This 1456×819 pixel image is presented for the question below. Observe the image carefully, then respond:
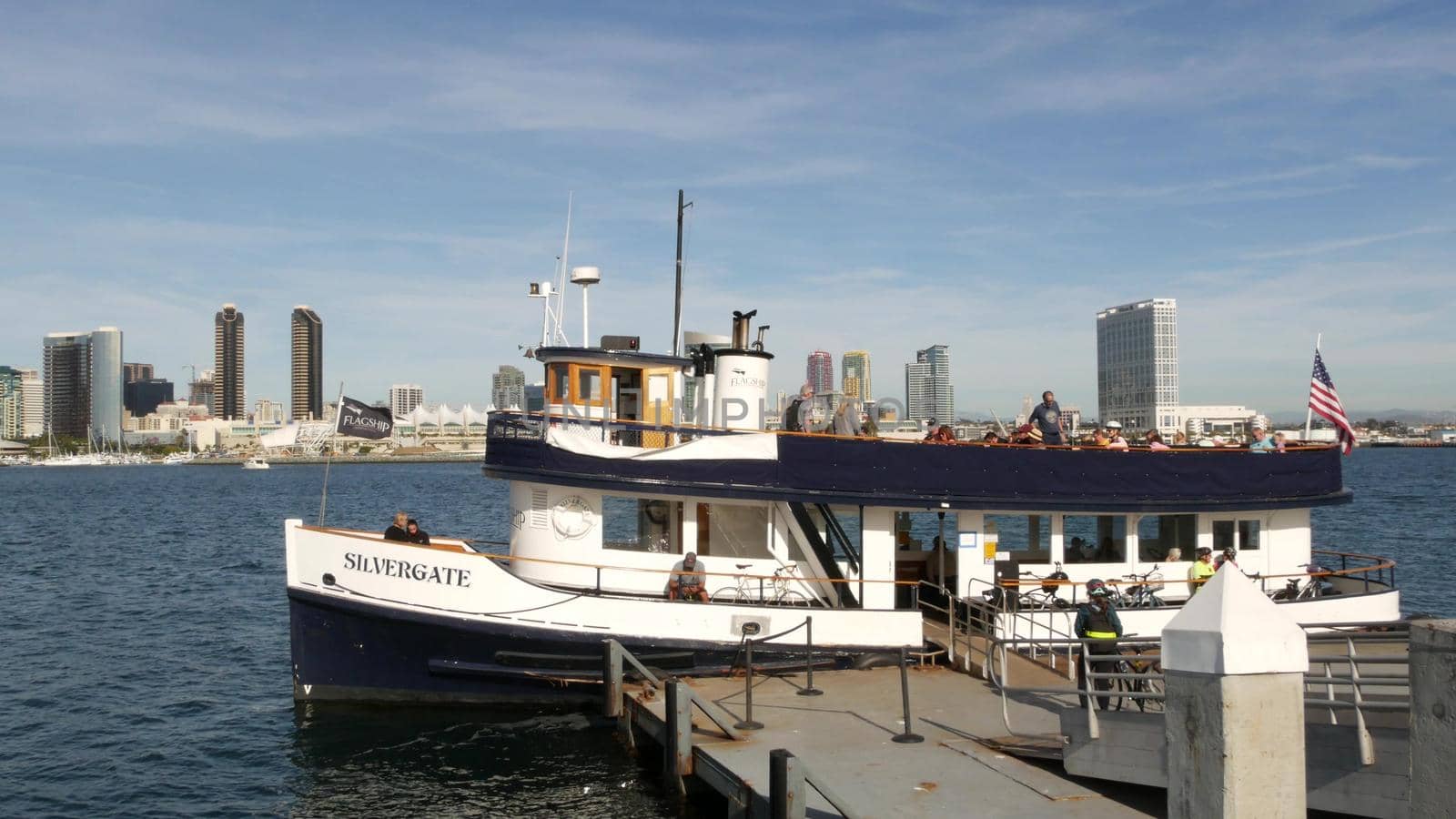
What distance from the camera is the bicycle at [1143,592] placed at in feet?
53.2

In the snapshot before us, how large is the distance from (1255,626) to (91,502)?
92616mm

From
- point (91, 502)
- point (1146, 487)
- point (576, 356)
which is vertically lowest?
point (91, 502)

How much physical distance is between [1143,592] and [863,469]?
4.79 meters

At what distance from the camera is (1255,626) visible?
621 cm

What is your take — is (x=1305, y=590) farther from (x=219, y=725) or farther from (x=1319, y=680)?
(x=219, y=725)

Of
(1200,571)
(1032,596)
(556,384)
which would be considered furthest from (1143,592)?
(556,384)

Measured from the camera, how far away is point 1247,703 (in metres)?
6.26

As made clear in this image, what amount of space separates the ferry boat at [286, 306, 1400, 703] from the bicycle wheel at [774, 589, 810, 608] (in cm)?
4

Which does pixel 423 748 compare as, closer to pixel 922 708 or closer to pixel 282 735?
pixel 282 735

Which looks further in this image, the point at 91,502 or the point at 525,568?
the point at 91,502

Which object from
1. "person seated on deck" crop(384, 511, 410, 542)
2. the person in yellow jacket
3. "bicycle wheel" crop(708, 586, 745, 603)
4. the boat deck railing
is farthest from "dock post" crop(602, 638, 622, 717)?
the person in yellow jacket

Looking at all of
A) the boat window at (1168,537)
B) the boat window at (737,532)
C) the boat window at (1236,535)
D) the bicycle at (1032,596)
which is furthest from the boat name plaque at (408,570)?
the boat window at (1236,535)

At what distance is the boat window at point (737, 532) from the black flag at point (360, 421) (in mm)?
5038

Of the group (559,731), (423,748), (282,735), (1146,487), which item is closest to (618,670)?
(559,731)
